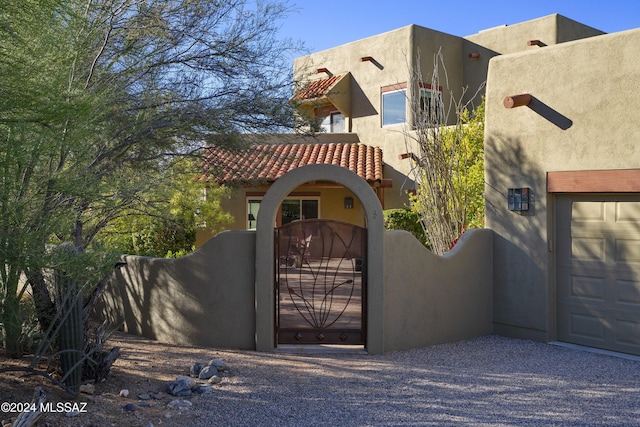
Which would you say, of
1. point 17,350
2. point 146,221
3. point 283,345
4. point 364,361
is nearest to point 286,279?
point 283,345

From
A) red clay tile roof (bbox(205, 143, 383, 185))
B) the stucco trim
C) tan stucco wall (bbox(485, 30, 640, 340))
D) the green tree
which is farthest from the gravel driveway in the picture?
red clay tile roof (bbox(205, 143, 383, 185))

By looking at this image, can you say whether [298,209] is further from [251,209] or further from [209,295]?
[209,295]

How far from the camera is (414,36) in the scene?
18656mm

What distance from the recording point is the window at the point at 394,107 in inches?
749

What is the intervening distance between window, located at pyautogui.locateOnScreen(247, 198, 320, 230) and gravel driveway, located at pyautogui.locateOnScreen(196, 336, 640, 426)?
11.5 metres

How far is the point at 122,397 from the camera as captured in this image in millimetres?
6766

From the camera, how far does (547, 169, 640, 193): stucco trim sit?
830cm

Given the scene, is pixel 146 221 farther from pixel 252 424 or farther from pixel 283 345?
pixel 252 424

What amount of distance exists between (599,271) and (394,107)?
11.4 meters

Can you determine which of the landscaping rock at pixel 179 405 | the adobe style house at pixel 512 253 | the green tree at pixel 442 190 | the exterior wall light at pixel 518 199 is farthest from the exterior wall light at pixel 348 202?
the landscaping rock at pixel 179 405

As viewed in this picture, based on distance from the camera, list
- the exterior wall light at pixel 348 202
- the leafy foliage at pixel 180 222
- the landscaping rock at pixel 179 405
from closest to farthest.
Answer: the landscaping rock at pixel 179 405 → the leafy foliage at pixel 180 222 → the exterior wall light at pixel 348 202

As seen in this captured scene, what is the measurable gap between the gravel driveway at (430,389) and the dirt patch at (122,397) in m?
0.41

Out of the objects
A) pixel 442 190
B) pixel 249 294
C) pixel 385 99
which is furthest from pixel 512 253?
pixel 385 99

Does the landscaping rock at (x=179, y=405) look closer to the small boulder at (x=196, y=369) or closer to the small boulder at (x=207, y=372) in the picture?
Answer: the small boulder at (x=207, y=372)
